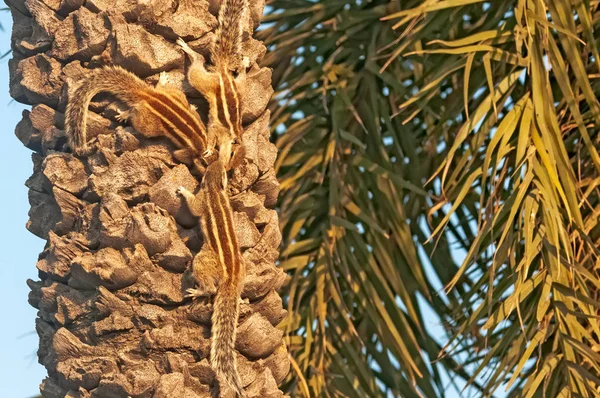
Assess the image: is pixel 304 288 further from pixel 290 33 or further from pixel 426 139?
pixel 290 33

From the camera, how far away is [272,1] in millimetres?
4238

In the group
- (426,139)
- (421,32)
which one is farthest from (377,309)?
(421,32)

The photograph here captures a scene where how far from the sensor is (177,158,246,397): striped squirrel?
1.99m

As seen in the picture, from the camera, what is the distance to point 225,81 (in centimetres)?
215

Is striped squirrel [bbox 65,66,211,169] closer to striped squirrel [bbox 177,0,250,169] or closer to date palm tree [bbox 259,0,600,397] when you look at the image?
striped squirrel [bbox 177,0,250,169]

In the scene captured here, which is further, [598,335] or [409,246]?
[409,246]

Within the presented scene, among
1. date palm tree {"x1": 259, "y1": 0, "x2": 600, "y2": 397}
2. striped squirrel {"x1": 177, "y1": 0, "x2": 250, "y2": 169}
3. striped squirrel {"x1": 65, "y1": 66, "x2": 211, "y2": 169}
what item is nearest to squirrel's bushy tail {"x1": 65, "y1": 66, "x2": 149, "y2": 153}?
striped squirrel {"x1": 65, "y1": 66, "x2": 211, "y2": 169}

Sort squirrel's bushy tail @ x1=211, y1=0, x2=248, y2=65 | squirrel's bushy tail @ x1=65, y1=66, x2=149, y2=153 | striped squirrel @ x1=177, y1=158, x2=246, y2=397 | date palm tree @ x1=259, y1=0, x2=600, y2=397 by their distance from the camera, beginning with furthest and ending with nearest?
date palm tree @ x1=259, y1=0, x2=600, y2=397 < squirrel's bushy tail @ x1=211, y1=0, x2=248, y2=65 < squirrel's bushy tail @ x1=65, y1=66, x2=149, y2=153 < striped squirrel @ x1=177, y1=158, x2=246, y2=397

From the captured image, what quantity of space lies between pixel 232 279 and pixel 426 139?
2.16 m

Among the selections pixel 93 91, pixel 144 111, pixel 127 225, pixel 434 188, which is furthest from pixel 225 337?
pixel 434 188

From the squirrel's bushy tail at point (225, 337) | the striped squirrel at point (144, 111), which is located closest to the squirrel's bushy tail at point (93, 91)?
the striped squirrel at point (144, 111)

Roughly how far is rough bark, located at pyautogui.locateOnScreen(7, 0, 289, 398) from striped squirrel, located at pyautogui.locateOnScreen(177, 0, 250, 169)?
0.03 meters

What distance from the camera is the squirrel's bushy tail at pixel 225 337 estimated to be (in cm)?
200

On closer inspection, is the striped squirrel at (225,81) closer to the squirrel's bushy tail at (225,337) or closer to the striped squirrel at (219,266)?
the striped squirrel at (219,266)
